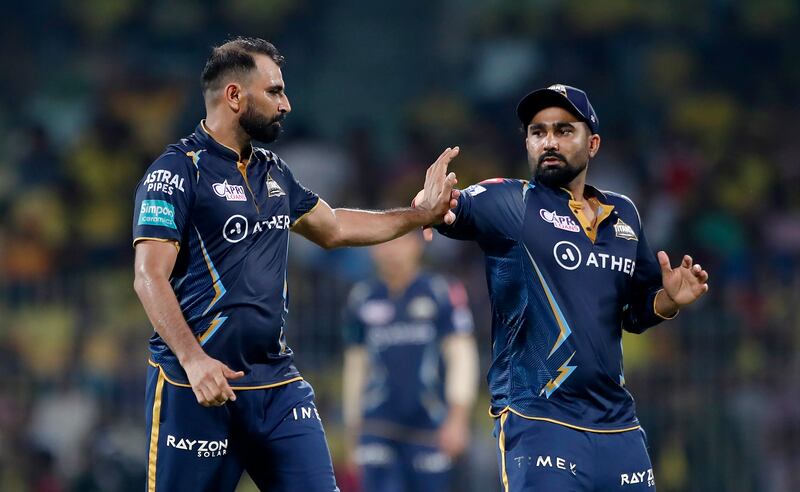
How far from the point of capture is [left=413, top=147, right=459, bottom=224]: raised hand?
622cm

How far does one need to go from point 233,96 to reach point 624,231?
196cm

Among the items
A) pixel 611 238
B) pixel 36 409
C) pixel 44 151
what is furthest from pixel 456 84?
pixel 611 238

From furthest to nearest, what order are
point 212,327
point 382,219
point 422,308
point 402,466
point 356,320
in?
point 356,320, point 422,308, point 402,466, point 382,219, point 212,327

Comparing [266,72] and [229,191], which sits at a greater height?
[266,72]

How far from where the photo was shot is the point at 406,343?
10352 millimetres

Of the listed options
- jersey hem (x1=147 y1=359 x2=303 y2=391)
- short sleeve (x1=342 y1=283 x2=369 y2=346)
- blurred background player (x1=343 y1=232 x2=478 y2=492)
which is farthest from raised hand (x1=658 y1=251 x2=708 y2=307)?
short sleeve (x1=342 y1=283 x2=369 y2=346)

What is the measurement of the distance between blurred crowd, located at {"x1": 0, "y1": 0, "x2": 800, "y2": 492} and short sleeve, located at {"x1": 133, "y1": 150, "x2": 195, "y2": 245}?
594 centimetres

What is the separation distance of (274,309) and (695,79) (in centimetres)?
1013

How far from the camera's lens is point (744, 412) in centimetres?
1165

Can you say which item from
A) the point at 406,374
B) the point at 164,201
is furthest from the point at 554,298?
the point at 406,374

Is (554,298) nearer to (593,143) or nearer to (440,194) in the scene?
(440,194)

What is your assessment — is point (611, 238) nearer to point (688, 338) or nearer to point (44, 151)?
point (688, 338)

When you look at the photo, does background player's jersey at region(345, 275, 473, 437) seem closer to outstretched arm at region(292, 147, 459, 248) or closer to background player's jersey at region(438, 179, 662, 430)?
outstretched arm at region(292, 147, 459, 248)

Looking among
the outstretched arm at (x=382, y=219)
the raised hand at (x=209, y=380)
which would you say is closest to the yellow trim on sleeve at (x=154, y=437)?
the raised hand at (x=209, y=380)
